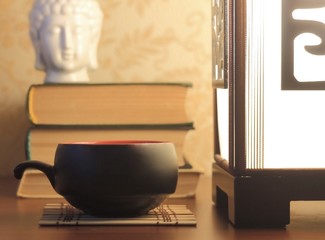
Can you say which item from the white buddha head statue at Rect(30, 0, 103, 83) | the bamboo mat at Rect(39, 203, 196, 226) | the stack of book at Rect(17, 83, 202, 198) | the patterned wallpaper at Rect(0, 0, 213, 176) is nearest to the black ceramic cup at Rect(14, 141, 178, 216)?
the bamboo mat at Rect(39, 203, 196, 226)

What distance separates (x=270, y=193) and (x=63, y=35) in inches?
14.9

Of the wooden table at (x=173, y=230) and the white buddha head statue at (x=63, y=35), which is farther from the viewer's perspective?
the white buddha head statue at (x=63, y=35)

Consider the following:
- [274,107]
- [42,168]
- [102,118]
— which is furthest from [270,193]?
[102,118]

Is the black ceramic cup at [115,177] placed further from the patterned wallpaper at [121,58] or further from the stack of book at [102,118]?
the patterned wallpaper at [121,58]

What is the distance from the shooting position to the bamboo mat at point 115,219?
52 centimetres

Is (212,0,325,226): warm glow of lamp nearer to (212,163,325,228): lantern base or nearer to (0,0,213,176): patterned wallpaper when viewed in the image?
(212,163,325,228): lantern base

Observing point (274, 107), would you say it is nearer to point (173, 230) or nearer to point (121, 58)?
point (173, 230)

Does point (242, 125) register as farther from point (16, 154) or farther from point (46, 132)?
point (16, 154)

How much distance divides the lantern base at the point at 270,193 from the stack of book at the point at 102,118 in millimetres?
171

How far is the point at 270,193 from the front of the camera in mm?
538

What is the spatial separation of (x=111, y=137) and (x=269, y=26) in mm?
253

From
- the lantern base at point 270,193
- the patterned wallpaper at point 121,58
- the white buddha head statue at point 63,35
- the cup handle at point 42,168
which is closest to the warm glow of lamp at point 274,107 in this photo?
the lantern base at point 270,193

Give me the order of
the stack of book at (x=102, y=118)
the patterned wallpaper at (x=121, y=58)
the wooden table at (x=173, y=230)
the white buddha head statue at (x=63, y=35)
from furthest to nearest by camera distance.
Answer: the patterned wallpaper at (x=121, y=58) → the white buddha head statue at (x=63, y=35) → the stack of book at (x=102, y=118) → the wooden table at (x=173, y=230)

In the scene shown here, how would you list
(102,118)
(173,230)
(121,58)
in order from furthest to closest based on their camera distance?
(121,58), (102,118), (173,230)
